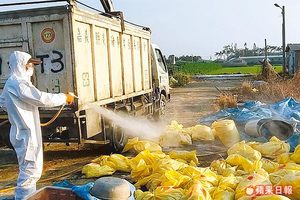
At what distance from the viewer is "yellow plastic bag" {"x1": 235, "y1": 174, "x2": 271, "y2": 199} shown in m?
4.16

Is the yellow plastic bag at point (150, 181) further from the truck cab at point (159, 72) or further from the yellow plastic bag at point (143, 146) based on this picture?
the truck cab at point (159, 72)

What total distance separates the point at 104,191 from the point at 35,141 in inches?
64.0

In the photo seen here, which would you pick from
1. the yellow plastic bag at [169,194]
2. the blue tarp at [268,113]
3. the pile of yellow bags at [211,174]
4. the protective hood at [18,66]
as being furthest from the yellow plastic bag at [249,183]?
the blue tarp at [268,113]

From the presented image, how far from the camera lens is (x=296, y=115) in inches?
375

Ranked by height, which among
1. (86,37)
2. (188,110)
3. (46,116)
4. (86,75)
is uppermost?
(86,37)

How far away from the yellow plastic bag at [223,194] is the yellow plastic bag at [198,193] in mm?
183

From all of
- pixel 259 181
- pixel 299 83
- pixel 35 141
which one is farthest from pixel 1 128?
pixel 299 83

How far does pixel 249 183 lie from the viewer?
426cm

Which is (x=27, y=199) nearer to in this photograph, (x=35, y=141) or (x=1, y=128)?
(x=35, y=141)

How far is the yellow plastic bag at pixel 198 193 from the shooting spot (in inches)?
154

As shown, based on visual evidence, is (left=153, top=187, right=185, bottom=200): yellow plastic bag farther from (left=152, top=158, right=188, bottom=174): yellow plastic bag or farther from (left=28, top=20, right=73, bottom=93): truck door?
(left=28, top=20, right=73, bottom=93): truck door

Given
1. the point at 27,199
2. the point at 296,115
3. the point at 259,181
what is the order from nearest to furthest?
the point at 27,199
the point at 259,181
the point at 296,115

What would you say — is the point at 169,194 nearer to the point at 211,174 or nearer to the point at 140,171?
the point at 211,174

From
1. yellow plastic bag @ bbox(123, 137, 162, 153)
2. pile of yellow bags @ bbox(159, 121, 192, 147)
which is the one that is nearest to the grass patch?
pile of yellow bags @ bbox(159, 121, 192, 147)
